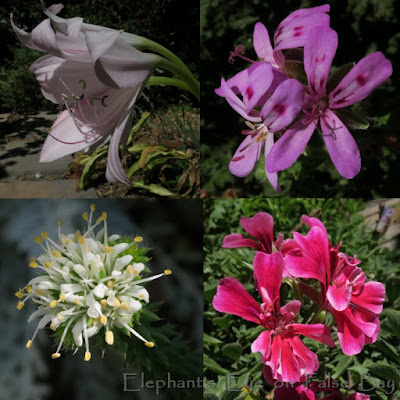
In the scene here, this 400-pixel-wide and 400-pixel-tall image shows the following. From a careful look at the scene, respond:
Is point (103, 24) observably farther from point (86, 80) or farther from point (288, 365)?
point (288, 365)

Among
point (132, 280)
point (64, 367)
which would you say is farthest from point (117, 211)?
point (64, 367)

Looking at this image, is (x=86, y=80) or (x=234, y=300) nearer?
(x=234, y=300)

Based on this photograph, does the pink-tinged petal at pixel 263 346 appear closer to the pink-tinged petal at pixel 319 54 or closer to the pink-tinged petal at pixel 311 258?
the pink-tinged petal at pixel 311 258

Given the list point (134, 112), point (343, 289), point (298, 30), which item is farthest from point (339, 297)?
point (134, 112)

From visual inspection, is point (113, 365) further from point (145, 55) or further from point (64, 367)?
point (145, 55)

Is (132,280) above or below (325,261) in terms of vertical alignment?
below

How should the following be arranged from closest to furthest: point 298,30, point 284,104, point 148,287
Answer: point 284,104
point 298,30
point 148,287
